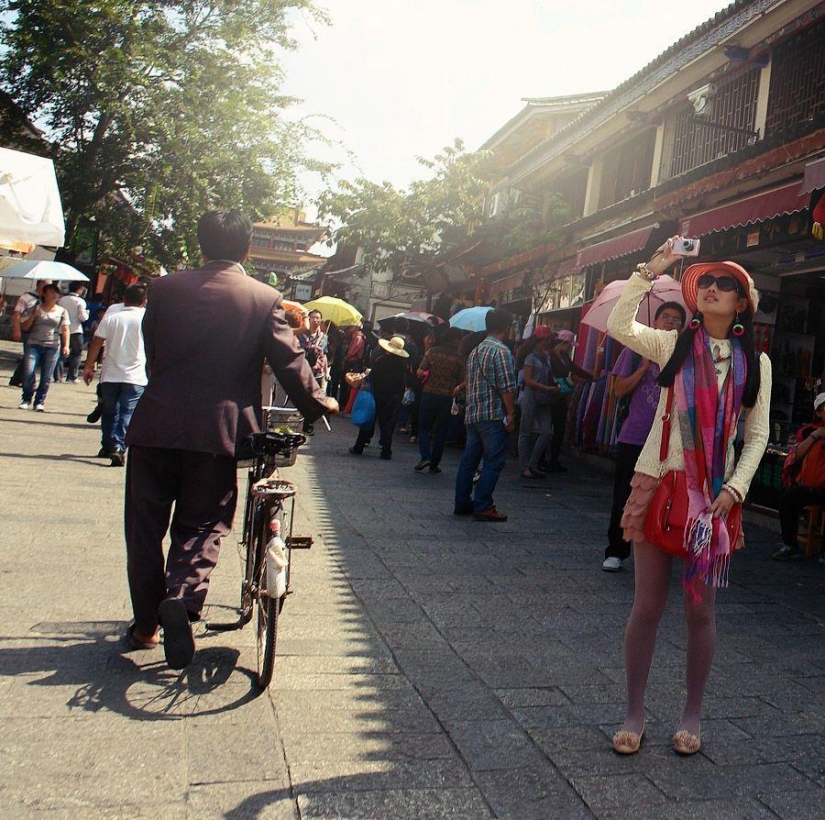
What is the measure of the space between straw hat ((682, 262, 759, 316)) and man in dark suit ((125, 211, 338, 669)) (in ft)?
5.04

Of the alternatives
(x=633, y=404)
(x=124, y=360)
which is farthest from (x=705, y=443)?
(x=124, y=360)

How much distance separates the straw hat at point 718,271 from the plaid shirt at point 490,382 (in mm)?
4468

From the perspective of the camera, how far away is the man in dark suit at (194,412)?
377 cm

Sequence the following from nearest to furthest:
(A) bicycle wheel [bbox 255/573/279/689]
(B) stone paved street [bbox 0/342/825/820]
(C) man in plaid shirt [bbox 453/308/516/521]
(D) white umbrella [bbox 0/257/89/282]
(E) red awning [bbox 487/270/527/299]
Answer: (B) stone paved street [bbox 0/342/825/820] < (A) bicycle wheel [bbox 255/573/279/689] < (C) man in plaid shirt [bbox 453/308/516/521] < (D) white umbrella [bbox 0/257/89/282] < (E) red awning [bbox 487/270/527/299]

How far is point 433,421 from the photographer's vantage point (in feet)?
38.3

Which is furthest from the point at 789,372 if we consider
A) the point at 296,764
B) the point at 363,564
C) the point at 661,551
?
the point at 296,764

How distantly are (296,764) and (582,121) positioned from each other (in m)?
16.1

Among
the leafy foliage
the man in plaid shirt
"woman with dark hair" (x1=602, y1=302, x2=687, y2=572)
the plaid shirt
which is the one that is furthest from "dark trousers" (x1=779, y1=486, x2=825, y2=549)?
the leafy foliage

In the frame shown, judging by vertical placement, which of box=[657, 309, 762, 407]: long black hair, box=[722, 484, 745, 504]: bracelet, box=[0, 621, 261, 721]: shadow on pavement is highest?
box=[657, 309, 762, 407]: long black hair

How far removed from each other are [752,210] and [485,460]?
12.1 ft

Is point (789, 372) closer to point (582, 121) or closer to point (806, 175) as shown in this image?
point (806, 175)

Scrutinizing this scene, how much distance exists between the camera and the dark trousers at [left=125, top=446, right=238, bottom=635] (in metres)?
3.81

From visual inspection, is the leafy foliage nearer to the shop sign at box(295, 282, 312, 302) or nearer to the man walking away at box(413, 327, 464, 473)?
the man walking away at box(413, 327, 464, 473)

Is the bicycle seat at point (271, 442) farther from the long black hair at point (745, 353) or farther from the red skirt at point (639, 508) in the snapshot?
the long black hair at point (745, 353)
